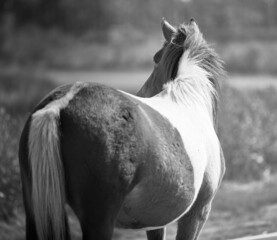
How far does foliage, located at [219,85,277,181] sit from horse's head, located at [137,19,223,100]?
305cm

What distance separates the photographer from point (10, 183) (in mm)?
5422

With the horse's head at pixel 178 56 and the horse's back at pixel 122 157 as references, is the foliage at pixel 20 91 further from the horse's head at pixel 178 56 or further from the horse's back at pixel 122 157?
the horse's back at pixel 122 157

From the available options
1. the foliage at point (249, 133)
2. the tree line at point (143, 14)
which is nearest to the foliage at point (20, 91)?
the tree line at point (143, 14)

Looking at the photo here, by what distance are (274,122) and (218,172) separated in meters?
4.29

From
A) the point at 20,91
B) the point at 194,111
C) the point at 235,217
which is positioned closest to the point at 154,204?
the point at 194,111

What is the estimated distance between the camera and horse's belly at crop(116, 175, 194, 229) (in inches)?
115

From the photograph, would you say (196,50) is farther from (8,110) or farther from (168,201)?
(8,110)

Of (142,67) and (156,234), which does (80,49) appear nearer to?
(142,67)

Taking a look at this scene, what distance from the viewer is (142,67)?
667 centimetres

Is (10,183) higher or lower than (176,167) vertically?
lower

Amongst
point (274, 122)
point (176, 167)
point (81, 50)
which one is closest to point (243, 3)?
point (274, 122)

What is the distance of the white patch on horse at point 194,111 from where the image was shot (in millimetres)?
3332

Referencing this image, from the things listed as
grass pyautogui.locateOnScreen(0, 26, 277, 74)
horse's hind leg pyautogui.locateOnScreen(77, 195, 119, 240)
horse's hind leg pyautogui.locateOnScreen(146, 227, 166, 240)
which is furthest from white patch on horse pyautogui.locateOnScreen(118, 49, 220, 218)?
grass pyautogui.locateOnScreen(0, 26, 277, 74)

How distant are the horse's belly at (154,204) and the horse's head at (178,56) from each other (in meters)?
1.07
